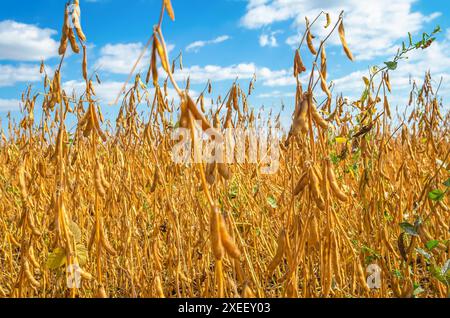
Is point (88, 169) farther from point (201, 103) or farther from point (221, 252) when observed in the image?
point (221, 252)

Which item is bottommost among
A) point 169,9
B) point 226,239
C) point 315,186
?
point 226,239

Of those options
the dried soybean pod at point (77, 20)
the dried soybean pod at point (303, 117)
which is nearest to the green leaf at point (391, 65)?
the dried soybean pod at point (303, 117)

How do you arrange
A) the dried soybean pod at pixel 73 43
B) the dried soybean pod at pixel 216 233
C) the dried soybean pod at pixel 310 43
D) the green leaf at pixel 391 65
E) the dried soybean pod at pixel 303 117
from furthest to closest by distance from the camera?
the green leaf at pixel 391 65
the dried soybean pod at pixel 310 43
the dried soybean pod at pixel 73 43
the dried soybean pod at pixel 303 117
the dried soybean pod at pixel 216 233

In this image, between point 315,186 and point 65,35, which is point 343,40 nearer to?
point 315,186

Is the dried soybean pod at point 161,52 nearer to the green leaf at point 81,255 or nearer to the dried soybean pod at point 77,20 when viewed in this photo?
the dried soybean pod at point 77,20

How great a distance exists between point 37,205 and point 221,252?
154 centimetres

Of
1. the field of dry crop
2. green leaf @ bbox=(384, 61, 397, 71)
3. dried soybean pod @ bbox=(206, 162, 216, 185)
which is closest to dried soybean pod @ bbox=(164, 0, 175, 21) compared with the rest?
the field of dry crop

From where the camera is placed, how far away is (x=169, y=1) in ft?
2.00

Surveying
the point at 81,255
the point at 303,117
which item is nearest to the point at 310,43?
the point at 303,117

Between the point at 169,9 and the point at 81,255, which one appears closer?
the point at 169,9

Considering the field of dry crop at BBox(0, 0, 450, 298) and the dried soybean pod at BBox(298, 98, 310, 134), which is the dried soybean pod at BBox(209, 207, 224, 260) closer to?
the field of dry crop at BBox(0, 0, 450, 298)

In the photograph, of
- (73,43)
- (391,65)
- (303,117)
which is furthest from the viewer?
(391,65)
